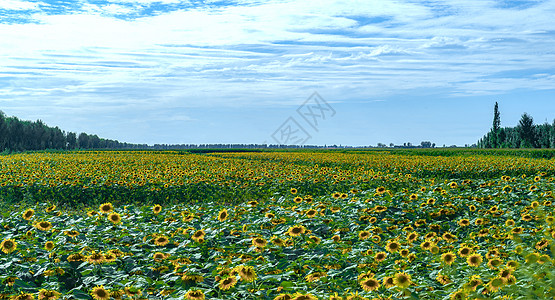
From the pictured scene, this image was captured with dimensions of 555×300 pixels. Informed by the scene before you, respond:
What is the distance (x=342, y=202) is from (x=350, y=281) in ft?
15.9

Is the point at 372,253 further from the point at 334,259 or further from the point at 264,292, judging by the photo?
the point at 264,292

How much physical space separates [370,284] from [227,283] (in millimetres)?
1414

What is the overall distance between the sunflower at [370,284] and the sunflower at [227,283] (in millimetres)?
1277

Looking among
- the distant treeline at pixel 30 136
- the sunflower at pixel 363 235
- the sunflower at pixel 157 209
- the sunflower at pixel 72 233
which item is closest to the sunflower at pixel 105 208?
the sunflower at pixel 72 233

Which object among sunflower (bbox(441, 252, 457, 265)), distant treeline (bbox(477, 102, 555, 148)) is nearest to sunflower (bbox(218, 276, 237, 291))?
sunflower (bbox(441, 252, 457, 265))

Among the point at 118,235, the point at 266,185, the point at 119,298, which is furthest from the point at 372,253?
the point at 266,185

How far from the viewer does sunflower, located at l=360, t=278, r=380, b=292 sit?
426 cm

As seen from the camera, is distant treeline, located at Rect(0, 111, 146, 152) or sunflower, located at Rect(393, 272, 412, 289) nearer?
sunflower, located at Rect(393, 272, 412, 289)

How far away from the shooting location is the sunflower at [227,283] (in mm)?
4117

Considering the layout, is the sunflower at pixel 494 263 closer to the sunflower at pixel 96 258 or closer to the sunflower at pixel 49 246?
the sunflower at pixel 96 258

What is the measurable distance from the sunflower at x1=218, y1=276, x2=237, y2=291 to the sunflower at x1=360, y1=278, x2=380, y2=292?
1.28 m

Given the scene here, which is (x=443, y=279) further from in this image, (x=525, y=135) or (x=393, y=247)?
(x=525, y=135)

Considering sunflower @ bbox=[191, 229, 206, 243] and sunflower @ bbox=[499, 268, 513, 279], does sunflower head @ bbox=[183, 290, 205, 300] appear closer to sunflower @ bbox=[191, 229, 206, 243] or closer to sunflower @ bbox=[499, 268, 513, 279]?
sunflower @ bbox=[191, 229, 206, 243]

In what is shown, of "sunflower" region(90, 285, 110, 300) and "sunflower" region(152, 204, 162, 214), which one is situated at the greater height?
"sunflower" region(152, 204, 162, 214)
